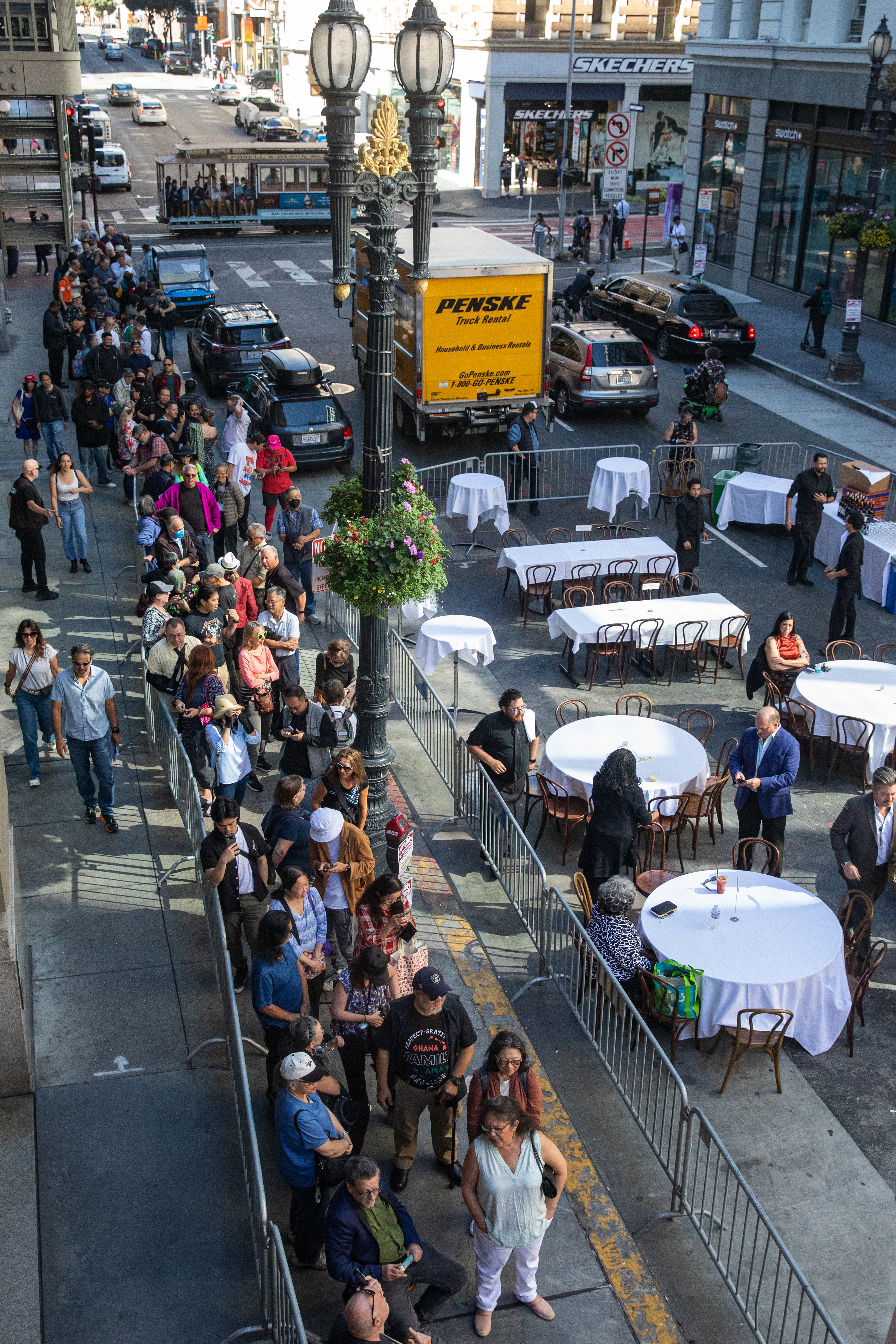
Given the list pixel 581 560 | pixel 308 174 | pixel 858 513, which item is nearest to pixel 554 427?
pixel 581 560

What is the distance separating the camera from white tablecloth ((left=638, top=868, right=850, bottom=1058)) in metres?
8.40

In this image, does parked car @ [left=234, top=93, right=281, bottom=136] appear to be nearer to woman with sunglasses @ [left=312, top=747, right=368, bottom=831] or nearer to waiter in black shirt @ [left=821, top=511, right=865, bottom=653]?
waiter in black shirt @ [left=821, top=511, right=865, bottom=653]

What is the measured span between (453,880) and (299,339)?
2178cm

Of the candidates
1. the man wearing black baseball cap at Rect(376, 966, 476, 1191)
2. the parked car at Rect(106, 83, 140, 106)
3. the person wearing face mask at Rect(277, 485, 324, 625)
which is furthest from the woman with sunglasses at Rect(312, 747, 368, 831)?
the parked car at Rect(106, 83, 140, 106)

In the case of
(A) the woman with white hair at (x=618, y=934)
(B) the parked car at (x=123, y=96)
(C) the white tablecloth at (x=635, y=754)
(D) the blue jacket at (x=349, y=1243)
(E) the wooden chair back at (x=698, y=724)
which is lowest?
(E) the wooden chair back at (x=698, y=724)

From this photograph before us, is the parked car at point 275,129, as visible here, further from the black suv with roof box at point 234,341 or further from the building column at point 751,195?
the black suv with roof box at point 234,341

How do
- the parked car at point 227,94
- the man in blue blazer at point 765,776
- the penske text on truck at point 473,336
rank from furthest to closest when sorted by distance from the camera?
the parked car at point 227,94 → the penske text on truck at point 473,336 → the man in blue blazer at point 765,776

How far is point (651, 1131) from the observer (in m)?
7.83

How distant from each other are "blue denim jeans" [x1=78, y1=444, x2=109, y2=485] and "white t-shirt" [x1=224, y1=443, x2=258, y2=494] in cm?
319

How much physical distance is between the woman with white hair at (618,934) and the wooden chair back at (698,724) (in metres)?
3.31

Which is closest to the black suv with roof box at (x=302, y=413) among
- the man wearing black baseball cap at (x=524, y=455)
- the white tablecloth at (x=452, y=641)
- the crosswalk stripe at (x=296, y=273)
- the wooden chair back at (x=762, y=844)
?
the man wearing black baseball cap at (x=524, y=455)

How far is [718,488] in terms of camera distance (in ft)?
64.7

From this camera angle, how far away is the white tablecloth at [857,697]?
39.1 feet

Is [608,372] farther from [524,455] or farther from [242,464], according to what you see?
[242,464]
